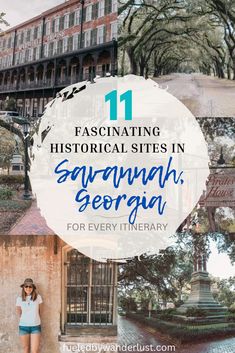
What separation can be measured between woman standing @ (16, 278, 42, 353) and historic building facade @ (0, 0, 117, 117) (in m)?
1.51

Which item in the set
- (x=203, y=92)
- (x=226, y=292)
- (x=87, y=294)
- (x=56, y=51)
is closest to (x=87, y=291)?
(x=87, y=294)

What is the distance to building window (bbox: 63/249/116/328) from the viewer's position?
13.9 ft

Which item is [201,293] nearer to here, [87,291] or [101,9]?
[87,291]

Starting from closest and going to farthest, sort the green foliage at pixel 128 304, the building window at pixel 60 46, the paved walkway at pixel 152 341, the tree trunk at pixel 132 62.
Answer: the paved walkway at pixel 152 341, the green foliage at pixel 128 304, the tree trunk at pixel 132 62, the building window at pixel 60 46

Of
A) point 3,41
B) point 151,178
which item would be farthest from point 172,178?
point 3,41

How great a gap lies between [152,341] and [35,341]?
3.14 feet

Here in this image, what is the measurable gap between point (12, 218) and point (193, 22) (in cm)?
227

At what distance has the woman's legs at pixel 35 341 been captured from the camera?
4113 mm

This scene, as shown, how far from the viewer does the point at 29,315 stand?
163 inches

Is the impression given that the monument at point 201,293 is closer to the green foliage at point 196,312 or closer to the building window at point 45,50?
the green foliage at point 196,312

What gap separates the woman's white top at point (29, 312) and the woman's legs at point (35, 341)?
0.29 ft

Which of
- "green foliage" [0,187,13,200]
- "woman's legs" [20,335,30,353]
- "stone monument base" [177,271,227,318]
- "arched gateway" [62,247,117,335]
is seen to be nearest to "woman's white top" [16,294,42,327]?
"woman's legs" [20,335,30,353]

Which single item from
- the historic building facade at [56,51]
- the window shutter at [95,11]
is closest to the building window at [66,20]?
the historic building facade at [56,51]

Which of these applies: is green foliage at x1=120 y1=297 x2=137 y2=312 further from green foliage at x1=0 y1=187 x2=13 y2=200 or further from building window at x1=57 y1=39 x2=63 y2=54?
building window at x1=57 y1=39 x2=63 y2=54
